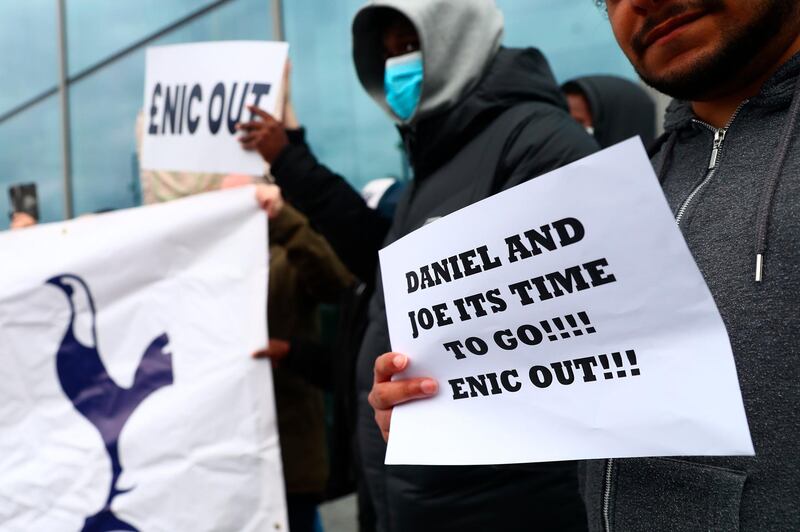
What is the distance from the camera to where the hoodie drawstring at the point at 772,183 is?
2.28 ft

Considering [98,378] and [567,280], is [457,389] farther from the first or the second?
[98,378]

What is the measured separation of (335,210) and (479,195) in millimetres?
692

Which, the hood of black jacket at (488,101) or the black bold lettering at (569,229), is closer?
the black bold lettering at (569,229)

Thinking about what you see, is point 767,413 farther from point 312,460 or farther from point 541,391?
point 312,460

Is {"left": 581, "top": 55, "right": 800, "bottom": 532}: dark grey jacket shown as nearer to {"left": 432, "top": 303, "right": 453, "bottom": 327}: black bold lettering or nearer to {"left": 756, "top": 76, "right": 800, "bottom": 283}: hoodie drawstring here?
{"left": 756, "top": 76, "right": 800, "bottom": 283}: hoodie drawstring

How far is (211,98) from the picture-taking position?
2094 mm

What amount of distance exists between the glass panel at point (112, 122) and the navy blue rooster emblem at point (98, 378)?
2.82m

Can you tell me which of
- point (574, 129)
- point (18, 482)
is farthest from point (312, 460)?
point (574, 129)

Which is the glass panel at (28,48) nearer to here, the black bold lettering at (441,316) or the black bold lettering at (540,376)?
the black bold lettering at (441,316)

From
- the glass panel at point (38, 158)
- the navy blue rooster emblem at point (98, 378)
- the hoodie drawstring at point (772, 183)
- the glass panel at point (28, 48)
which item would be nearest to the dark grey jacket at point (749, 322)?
the hoodie drawstring at point (772, 183)

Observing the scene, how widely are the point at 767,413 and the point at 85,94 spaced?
588 cm

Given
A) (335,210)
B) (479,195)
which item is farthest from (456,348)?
(335,210)

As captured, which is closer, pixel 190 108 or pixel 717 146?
pixel 717 146

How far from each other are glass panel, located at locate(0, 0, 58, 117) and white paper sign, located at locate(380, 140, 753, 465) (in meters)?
6.04
